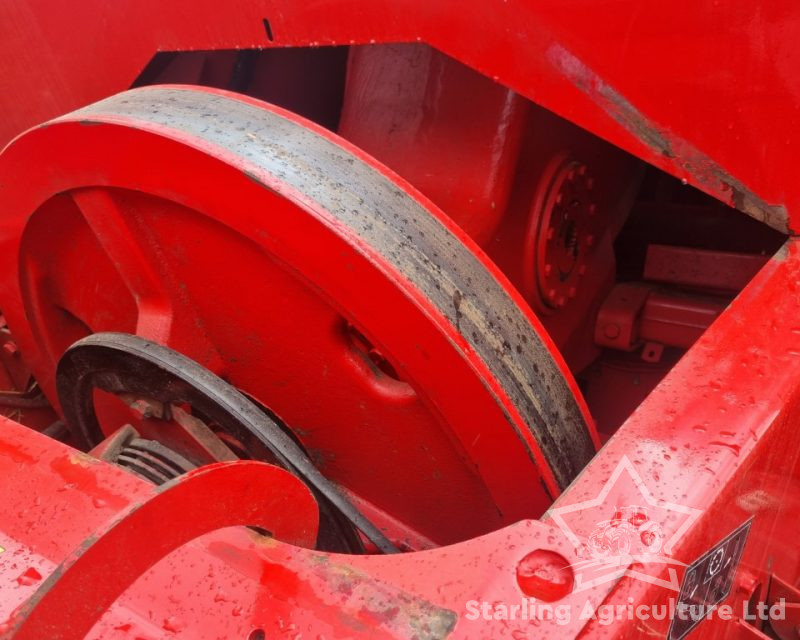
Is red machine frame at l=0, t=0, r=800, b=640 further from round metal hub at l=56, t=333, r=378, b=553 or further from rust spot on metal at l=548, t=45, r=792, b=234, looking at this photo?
round metal hub at l=56, t=333, r=378, b=553

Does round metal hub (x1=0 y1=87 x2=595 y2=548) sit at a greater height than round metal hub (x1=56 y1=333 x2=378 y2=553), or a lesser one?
greater

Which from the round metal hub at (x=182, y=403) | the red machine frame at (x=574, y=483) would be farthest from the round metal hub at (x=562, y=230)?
the round metal hub at (x=182, y=403)

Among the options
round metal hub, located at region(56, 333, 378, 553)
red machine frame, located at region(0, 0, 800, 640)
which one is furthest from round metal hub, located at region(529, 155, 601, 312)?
round metal hub, located at region(56, 333, 378, 553)

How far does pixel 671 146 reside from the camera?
1067 mm

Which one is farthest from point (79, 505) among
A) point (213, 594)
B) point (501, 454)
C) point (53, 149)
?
point (53, 149)

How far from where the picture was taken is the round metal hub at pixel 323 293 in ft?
3.40

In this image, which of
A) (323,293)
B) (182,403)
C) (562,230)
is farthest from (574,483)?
(562,230)

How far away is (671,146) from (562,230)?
503 mm

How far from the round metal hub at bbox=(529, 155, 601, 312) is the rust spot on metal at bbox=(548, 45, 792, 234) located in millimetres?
407

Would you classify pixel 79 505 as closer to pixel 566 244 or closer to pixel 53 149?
pixel 53 149

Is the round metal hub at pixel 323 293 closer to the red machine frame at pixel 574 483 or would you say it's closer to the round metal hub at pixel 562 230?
the red machine frame at pixel 574 483

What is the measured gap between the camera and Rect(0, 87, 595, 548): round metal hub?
104cm

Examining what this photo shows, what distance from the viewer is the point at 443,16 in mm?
1156

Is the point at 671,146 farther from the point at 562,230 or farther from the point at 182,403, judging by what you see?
the point at 182,403
